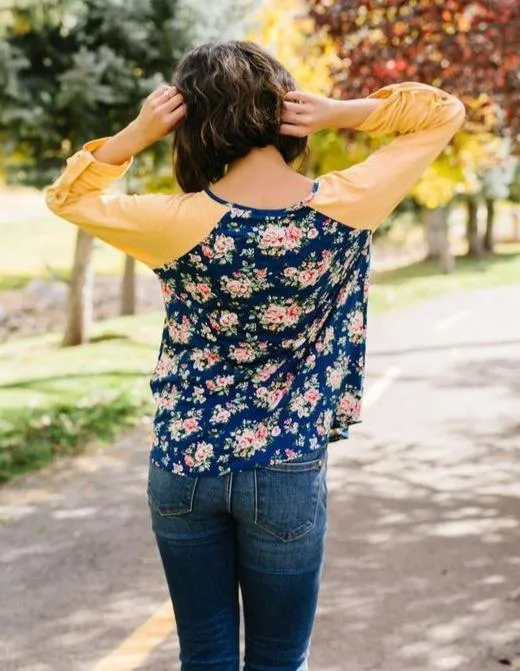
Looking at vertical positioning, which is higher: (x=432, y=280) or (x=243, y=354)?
(x=243, y=354)

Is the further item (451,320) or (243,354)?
(451,320)

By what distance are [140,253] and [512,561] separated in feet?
11.6

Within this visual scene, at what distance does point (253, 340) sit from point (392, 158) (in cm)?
53

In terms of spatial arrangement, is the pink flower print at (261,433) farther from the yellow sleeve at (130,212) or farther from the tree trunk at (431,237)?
the tree trunk at (431,237)

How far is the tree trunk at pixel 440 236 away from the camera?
96.0ft

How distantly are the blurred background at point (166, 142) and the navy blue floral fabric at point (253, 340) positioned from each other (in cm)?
204

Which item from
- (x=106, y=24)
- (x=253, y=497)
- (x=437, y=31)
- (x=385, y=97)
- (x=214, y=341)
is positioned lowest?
(x=253, y=497)

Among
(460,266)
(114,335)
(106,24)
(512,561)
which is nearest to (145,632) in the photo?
(512,561)

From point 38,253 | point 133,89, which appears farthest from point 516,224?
point 133,89

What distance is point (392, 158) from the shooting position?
2.36 meters

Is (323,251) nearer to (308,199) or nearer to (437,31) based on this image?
(308,199)

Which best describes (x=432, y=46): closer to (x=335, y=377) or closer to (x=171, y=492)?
(x=335, y=377)

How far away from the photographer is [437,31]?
7070 millimetres

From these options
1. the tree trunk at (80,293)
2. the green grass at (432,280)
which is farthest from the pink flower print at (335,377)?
the green grass at (432,280)
